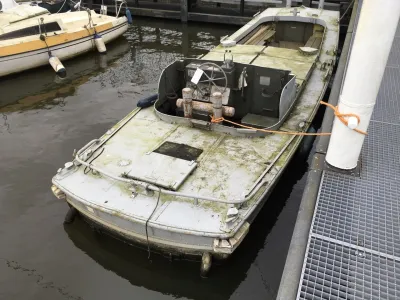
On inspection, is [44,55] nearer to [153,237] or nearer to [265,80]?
[265,80]

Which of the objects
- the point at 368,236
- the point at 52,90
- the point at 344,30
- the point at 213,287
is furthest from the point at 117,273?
the point at 344,30

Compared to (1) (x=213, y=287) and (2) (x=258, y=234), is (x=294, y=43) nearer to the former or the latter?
(2) (x=258, y=234)

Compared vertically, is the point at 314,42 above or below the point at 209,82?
below

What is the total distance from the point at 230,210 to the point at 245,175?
1210 mm

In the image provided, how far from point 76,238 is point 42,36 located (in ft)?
34.3

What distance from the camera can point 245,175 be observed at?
6672mm

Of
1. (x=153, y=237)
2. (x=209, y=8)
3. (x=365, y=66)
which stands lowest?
(x=153, y=237)

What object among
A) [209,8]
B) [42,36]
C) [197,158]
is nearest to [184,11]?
[209,8]

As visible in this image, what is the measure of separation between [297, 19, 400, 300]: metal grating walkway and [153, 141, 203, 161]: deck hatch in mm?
2624

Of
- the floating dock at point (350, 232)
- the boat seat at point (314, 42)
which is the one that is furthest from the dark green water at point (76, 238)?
the boat seat at point (314, 42)

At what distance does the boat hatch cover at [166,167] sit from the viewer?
20.9ft

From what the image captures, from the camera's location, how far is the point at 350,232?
4656 mm

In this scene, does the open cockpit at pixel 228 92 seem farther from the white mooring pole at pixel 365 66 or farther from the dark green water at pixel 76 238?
the white mooring pole at pixel 365 66

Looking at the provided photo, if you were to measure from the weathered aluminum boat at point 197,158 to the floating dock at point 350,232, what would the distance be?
3.92 feet
